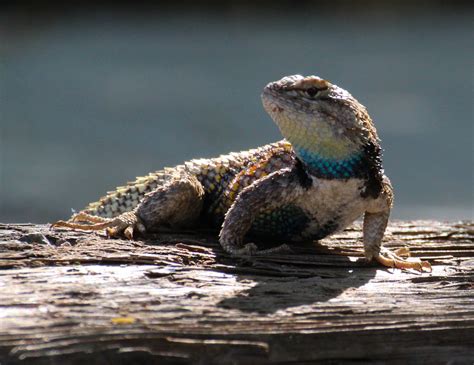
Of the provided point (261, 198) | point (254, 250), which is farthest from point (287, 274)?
point (261, 198)

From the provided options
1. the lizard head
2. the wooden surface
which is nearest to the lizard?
the lizard head

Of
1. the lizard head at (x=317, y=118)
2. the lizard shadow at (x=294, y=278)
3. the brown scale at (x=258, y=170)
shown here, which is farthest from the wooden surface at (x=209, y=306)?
the brown scale at (x=258, y=170)

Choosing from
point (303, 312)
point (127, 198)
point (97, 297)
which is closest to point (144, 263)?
point (97, 297)

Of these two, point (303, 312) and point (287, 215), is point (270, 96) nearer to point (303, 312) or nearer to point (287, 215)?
point (287, 215)

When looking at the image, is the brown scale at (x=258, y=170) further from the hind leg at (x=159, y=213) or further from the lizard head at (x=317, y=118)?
the lizard head at (x=317, y=118)

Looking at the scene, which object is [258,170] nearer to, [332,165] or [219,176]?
[219,176]

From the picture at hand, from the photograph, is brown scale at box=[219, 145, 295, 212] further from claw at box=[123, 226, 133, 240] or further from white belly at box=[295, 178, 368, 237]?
claw at box=[123, 226, 133, 240]
